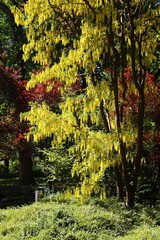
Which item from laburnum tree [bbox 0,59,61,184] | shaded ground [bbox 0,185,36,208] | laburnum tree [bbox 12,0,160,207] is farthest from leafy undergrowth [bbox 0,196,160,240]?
shaded ground [bbox 0,185,36,208]

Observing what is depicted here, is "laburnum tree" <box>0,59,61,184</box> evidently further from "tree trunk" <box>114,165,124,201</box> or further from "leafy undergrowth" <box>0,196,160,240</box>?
"leafy undergrowth" <box>0,196,160,240</box>

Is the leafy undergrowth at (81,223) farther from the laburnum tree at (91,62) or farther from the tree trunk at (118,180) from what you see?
the tree trunk at (118,180)

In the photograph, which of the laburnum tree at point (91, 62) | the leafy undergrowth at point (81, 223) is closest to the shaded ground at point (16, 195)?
the leafy undergrowth at point (81, 223)

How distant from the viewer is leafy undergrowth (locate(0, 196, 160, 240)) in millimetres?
5961

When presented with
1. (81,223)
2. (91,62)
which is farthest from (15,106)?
(81,223)

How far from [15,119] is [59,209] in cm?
532

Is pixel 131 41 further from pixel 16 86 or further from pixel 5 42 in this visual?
pixel 5 42

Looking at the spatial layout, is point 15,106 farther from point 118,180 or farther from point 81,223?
point 81,223

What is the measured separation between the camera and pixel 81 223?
6.46 m

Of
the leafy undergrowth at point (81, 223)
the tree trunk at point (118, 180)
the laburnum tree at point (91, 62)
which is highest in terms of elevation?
the laburnum tree at point (91, 62)

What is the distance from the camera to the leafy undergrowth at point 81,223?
5961mm

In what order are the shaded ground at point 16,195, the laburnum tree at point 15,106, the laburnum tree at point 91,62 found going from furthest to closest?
the shaded ground at point 16,195
the laburnum tree at point 15,106
the laburnum tree at point 91,62

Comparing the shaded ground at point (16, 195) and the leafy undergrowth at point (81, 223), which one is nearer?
the leafy undergrowth at point (81, 223)

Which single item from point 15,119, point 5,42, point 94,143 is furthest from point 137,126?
point 5,42
